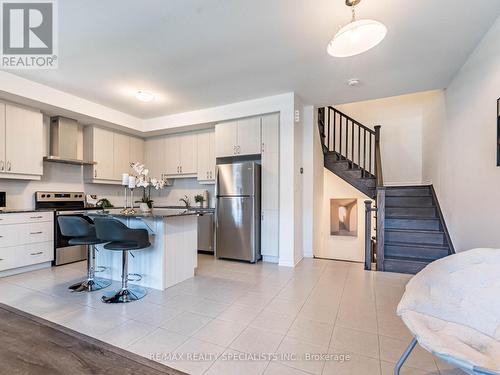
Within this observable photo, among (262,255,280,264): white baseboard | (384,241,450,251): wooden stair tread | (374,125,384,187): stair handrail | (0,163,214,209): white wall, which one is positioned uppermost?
(374,125,384,187): stair handrail

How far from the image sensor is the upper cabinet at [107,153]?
4.75 meters

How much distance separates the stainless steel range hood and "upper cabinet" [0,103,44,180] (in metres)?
0.23

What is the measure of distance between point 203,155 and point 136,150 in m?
1.69

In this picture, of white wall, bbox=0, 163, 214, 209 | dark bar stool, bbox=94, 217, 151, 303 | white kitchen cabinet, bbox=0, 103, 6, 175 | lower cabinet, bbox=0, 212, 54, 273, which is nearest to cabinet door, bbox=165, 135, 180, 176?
white wall, bbox=0, 163, 214, 209

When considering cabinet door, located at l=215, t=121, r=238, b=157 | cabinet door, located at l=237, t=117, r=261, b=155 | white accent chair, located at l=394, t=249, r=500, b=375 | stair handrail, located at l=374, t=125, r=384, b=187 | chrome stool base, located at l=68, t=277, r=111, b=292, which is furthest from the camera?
stair handrail, located at l=374, t=125, r=384, b=187

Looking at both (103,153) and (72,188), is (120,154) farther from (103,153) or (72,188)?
(72,188)

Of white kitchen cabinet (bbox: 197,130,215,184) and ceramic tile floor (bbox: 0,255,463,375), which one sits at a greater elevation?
white kitchen cabinet (bbox: 197,130,215,184)

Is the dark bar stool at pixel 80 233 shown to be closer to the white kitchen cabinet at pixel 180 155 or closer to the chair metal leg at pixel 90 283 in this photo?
the chair metal leg at pixel 90 283

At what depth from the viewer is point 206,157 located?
5086 millimetres

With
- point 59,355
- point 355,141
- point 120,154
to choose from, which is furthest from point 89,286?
point 355,141

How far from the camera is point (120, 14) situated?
221cm

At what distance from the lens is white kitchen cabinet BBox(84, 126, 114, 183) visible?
474 cm

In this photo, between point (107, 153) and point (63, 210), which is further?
point (107, 153)

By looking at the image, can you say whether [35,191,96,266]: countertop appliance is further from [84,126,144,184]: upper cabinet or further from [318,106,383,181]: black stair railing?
[318,106,383,181]: black stair railing
